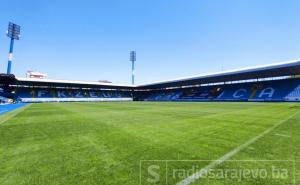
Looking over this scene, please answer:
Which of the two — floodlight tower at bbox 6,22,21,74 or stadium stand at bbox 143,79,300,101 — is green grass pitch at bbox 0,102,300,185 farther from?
floodlight tower at bbox 6,22,21,74

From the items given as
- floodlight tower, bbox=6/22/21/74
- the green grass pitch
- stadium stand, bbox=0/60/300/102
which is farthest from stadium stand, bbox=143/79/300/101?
floodlight tower, bbox=6/22/21/74

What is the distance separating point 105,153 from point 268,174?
3.49m

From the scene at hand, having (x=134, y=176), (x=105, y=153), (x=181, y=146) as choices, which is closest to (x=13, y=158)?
(x=105, y=153)

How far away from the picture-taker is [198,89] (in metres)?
56.6

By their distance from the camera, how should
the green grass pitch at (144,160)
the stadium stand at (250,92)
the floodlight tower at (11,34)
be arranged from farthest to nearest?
the floodlight tower at (11,34), the stadium stand at (250,92), the green grass pitch at (144,160)

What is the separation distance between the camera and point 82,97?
62625 millimetres

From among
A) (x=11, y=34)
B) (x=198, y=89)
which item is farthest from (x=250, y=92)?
(x=11, y=34)

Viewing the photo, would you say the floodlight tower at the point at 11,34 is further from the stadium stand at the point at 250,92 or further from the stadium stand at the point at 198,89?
the stadium stand at the point at 250,92

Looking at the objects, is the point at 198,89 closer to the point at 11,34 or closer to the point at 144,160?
the point at 144,160

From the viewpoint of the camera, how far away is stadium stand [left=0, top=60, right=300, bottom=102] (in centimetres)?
3572

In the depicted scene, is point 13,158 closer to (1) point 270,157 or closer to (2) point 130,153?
(2) point 130,153

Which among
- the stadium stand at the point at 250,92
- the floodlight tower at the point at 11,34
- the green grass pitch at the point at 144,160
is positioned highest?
the floodlight tower at the point at 11,34

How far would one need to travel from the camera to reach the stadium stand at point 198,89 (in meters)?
35.7

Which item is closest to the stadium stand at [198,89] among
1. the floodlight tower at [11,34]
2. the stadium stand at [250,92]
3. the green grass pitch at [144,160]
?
the stadium stand at [250,92]
